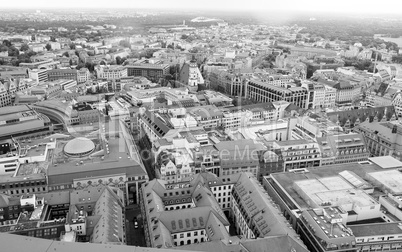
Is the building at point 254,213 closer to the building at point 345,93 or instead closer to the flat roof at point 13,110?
the flat roof at point 13,110

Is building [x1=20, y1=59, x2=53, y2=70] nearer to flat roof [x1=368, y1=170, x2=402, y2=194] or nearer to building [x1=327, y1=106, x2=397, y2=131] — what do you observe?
building [x1=327, y1=106, x2=397, y2=131]

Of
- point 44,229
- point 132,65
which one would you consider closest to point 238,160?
point 44,229

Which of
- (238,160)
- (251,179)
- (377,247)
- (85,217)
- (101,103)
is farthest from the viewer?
(101,103)

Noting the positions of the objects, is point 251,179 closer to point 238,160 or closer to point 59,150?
point 238,160

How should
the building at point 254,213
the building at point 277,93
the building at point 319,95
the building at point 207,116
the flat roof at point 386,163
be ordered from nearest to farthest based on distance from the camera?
the building at point 254,213 → the flat roof at point 386,163 → the building at point 207,116 → the building at point 277,93 → the building at point 319,95

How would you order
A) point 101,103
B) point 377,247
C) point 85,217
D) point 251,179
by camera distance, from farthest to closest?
1. point 101,103
2. point 251,179
3. point 85,217
4. point 377,247

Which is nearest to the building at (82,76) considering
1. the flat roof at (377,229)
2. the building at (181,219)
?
the building at (181,219)
